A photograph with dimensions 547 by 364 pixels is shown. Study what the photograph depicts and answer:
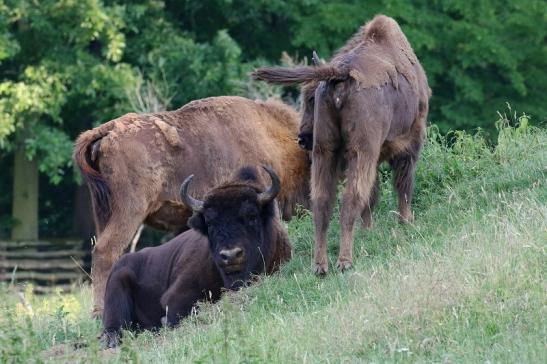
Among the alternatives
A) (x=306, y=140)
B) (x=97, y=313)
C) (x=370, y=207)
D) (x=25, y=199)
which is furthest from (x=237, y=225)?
(x=25, y=199)

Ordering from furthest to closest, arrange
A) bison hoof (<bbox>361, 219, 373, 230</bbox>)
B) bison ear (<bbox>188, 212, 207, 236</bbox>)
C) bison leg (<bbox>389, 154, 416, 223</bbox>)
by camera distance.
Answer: bison hoof (<bbox>361, 219, 373, 230</bbox>) → bison leg (<bbox>389, 154, 416, 223</bbox>) → bison ear (<bbox>188, 212, 207, 236</bbox>)

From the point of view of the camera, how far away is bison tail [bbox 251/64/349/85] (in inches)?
418

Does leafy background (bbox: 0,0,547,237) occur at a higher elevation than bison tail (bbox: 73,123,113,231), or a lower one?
lower

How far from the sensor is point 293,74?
1068 centimetres

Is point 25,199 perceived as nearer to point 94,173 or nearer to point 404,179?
point 94,173

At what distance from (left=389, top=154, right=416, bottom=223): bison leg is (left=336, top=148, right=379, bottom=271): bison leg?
1.38 metres

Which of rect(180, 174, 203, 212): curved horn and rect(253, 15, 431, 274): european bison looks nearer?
rect(253, 15, 431, 274): european bison

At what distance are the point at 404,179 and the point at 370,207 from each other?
0.54 metres

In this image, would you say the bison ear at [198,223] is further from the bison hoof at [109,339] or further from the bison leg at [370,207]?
the bison leg at [370,207]

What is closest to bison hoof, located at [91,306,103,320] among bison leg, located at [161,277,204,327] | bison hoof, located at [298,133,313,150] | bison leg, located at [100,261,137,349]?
bison leg, located at [100,261,137,349]

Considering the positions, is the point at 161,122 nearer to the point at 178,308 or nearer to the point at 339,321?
the point at 178,308

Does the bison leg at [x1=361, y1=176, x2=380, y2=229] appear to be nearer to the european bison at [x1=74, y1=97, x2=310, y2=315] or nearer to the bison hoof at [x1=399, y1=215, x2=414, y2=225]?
the bison hoof at [x1=399, y1=215, x2=414, y2=225]

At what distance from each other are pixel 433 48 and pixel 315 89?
534 inches

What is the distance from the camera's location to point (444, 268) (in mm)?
9453
